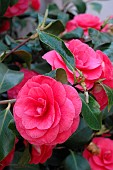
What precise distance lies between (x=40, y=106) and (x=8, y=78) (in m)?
0.15

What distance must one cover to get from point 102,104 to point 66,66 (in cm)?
10

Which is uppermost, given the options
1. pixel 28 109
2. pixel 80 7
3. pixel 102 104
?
pixel 28 109

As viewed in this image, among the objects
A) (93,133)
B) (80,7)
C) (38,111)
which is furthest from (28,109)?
(80,7)

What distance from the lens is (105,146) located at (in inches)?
29.9

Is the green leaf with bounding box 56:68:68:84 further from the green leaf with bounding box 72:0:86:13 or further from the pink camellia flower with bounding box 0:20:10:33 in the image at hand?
the green leaf with bounding box 72:0:86:13

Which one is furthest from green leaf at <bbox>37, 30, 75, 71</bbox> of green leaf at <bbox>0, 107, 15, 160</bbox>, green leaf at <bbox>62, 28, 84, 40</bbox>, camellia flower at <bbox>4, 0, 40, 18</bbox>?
camellia flower at <bbox>4, 0, 40, 18</bbox>

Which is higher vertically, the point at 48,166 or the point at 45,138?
the point at 45,138

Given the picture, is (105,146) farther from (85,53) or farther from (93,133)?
(85,53)

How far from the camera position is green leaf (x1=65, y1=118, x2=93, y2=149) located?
2.34 ft

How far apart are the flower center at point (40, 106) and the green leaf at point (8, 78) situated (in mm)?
124

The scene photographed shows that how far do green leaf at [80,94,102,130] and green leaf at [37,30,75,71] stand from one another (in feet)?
0.19

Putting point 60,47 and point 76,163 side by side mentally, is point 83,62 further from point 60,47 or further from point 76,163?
point 76,163

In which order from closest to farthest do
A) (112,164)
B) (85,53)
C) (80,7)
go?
(85,53) → (112,164) → (80,7)

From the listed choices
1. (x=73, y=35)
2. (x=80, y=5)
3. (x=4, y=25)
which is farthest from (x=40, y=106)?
(x=80, y=5)
